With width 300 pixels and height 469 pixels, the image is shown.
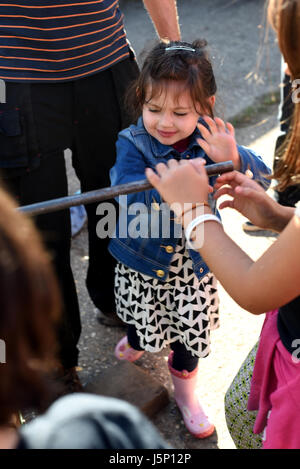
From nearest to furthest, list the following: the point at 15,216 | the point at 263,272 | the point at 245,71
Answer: the point at 15,216 → the point at 263,272 → the point at 245,71

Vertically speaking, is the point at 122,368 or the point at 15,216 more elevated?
the point at 15,216

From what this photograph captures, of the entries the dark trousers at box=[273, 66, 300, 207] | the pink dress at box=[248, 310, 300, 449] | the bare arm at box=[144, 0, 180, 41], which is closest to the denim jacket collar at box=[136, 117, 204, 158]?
the bare arm at box=[144, 0, 180, 41]

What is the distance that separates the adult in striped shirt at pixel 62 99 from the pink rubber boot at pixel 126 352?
25 centimetres

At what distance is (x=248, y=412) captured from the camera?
1528 mm

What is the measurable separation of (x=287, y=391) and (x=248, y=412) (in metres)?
0.29

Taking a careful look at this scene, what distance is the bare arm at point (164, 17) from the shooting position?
2.12 metres

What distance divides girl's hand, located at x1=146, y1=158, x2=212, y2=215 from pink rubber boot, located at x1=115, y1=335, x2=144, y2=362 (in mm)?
1317

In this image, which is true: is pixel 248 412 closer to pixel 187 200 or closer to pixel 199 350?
pixel 199 350

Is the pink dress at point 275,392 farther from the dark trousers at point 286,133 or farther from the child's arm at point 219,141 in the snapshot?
→ the dark trousers at point 286,133

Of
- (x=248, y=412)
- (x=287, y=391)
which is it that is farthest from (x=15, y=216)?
(x=248, y=412)

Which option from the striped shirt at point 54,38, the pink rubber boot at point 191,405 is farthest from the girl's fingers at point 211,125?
the pink rubber boot at point 191,405

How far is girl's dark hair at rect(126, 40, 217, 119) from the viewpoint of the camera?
177 centimetres

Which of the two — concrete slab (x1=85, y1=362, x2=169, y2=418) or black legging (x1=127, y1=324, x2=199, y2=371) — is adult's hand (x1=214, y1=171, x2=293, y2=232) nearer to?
black legging (x1=127, y1=324, x2=199, y2=371)
